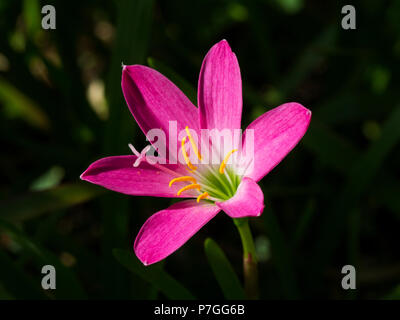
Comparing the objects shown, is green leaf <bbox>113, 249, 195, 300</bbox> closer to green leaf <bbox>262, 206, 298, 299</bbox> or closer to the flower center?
the flower center

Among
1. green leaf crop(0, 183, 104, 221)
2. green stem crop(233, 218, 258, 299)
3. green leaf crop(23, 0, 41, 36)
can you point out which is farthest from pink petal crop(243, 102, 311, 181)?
green leaf crop(23, 0, 41, 36)

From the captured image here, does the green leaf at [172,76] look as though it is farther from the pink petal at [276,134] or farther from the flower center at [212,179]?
the pink petal at [276,134]

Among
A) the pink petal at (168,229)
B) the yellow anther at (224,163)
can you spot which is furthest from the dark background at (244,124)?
the pink petal at (168,229)

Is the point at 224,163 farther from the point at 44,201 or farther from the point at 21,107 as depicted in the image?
the point at 21,107

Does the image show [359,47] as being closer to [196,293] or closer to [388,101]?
[388,101]

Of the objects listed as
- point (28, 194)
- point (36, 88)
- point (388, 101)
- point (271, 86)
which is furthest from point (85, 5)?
point (388, 101)

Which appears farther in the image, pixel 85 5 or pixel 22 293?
pixel 85 5
